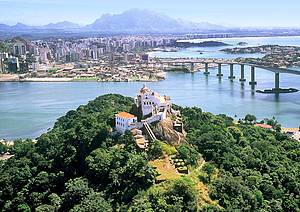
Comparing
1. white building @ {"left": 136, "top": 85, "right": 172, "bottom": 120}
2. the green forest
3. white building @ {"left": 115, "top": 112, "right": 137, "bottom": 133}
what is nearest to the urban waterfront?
the green forest

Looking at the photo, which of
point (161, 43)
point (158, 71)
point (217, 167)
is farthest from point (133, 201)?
point (161, 43)

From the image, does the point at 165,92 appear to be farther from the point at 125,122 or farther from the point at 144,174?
the point at 144,174

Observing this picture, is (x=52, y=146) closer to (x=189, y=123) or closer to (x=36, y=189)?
(x=36, y=189)

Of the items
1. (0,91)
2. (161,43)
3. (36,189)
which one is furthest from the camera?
(161,43)

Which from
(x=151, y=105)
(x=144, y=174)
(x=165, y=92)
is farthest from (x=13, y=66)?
(x=144, y=174)

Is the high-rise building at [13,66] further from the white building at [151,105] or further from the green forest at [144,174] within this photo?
the white building at [151,105]
